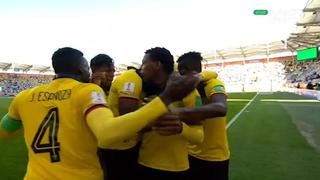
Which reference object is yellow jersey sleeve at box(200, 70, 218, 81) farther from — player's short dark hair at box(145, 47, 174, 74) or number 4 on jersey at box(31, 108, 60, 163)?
number 4 on jersey at box(31, 108, 60, 163)

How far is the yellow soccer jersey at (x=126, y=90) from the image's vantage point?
3475mm

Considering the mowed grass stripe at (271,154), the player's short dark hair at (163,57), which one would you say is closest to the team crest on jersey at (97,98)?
the player's short dark hair at (163,57)

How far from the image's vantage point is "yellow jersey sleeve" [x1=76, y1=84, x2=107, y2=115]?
2742 millimetres

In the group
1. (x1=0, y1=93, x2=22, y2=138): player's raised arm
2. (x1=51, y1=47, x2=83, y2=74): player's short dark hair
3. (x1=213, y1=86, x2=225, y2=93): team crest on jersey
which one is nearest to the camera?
(x1=51, y1=47, x2=83, y2=74): player's short dark hair

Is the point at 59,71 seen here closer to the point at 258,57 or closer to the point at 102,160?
the point at 102,160

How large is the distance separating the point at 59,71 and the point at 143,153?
0.97 metres

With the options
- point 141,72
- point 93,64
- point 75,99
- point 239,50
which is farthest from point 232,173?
point 239,50

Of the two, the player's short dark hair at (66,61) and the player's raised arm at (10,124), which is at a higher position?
the player's short dark hair at (66,61)

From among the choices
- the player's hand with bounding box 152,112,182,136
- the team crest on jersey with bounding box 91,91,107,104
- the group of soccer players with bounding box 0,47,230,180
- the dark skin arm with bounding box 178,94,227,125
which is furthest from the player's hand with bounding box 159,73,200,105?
the dark skin arm with bounding box 178,94,227,125

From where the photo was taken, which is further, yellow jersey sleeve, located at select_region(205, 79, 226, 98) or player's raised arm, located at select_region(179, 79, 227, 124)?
yellow jersey sleeve, located at select_region(205, 79, 226, 98)

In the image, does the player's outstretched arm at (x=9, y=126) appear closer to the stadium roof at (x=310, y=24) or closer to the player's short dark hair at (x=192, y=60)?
the player's short dark hair at (x=192, y=60)

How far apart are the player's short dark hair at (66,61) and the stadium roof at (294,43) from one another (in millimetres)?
33210

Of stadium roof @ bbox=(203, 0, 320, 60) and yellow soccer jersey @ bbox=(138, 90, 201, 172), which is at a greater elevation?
stadium roof @ bbox=(203, 0, 320, 60)

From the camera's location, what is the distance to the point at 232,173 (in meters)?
8.80
